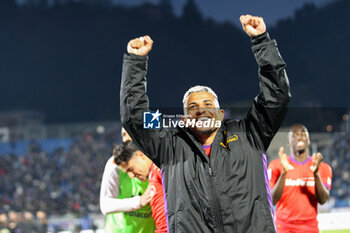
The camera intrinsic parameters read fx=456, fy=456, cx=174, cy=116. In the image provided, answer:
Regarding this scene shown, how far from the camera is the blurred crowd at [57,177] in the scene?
17719 mm

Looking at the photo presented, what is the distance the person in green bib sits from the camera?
298cm

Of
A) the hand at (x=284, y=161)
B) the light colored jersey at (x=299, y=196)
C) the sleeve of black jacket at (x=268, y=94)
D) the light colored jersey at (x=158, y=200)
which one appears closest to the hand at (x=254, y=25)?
the sleeve of black jacket at (x=268, y=94)

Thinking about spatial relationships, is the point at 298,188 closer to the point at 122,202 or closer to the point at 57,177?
the point at 122,202

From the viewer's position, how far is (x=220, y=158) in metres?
1.78

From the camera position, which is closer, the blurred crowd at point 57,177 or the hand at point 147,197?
the hand at point 147,197

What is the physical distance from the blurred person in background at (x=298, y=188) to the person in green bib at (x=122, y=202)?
1.39m

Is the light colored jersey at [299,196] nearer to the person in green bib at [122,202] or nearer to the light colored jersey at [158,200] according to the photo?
the person in green bib at [122,202]

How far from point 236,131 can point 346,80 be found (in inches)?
613

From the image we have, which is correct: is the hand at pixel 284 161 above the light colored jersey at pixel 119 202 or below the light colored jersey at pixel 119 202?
above

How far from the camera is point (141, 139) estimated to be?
6.08 feet

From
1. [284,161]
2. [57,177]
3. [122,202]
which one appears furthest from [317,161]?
[57,177]

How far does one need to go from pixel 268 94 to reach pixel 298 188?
2497 mm

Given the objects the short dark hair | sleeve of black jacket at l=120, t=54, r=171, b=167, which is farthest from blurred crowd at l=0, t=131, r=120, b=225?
sleeve of black jacket at l=120, t=54, r=171, b=167

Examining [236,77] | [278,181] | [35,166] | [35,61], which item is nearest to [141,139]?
[278,181]
